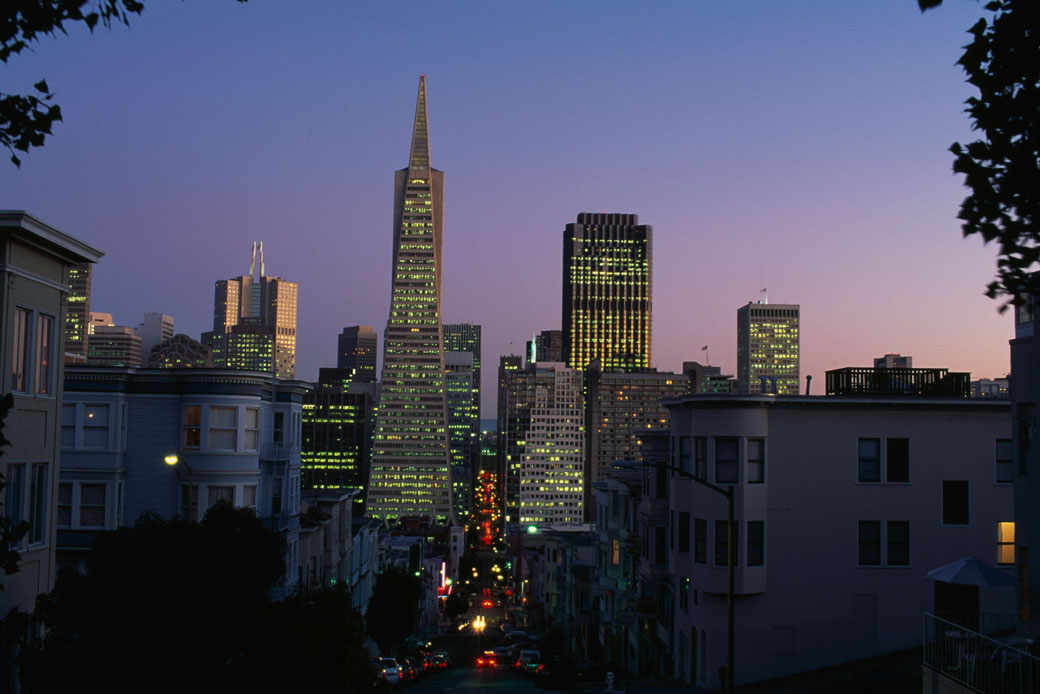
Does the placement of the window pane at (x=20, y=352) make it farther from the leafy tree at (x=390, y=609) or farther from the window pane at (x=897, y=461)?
the leafy tree at (x=390, y=609)

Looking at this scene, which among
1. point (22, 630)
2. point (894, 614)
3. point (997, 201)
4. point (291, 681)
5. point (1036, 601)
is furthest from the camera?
point (894, 614)

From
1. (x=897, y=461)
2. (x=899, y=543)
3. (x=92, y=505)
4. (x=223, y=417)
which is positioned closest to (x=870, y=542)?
(x=899, y=543)

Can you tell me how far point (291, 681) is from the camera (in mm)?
21109

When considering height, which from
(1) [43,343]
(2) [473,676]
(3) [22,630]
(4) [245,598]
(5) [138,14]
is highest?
(5) [138,14]

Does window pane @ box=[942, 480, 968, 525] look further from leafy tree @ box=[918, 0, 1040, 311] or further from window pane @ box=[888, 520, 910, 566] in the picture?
leafy tree @ box=[918, 0, 1040, 311]

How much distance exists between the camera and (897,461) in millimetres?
40719

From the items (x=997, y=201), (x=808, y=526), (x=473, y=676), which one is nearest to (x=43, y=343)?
(x=997, y=201)

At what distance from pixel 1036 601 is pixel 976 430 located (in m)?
22.4

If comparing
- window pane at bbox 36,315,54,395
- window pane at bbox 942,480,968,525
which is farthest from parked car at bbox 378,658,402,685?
window pane at bbox 36,315,54,395

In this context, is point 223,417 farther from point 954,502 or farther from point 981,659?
point 954,502

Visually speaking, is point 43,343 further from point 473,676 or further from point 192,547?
point 473,676

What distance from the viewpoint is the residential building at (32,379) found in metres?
19.9

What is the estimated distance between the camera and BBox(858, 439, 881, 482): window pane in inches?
A: 1606

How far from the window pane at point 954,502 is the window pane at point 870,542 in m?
2.64
